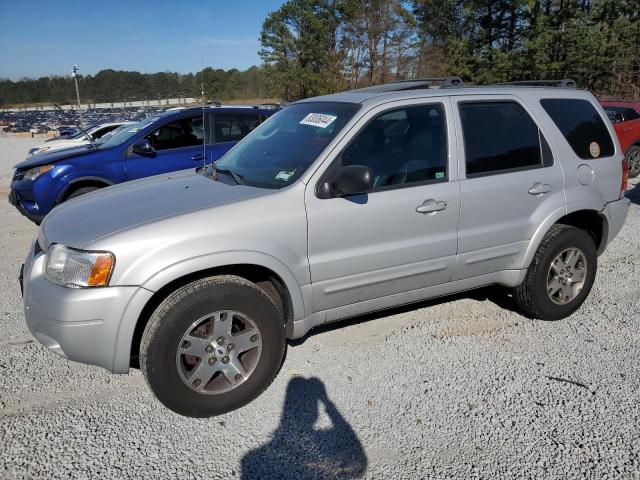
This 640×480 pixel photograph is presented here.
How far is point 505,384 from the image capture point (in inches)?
125

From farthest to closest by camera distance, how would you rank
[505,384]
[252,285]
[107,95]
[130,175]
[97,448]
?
[107,95] < [130,175] < [505,384] < [252,285] < [97,448]

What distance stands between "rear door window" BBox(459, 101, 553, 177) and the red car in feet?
26.6

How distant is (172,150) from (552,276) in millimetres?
5274

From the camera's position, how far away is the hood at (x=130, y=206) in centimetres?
276

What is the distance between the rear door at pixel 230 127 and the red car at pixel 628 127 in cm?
783

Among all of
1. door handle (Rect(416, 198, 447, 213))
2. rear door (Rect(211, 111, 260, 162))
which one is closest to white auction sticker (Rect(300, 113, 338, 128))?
door handle (Rect(416, 198, 447, 213))

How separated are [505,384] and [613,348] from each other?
106 centimetres

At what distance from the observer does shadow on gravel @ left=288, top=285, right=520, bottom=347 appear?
4004 millimetres

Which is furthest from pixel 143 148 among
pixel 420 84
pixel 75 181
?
pixel 420 84

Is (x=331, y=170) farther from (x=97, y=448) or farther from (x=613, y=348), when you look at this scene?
(x=613, y=348)

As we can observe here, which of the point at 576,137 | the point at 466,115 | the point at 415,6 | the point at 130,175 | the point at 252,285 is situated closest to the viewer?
the point at 252,285

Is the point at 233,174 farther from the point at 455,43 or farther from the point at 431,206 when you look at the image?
the point at 455,43

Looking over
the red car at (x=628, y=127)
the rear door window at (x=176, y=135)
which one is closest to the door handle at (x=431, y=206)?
the rear door window at (x=176, y=135)

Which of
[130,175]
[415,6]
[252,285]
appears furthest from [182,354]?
[415,6]
